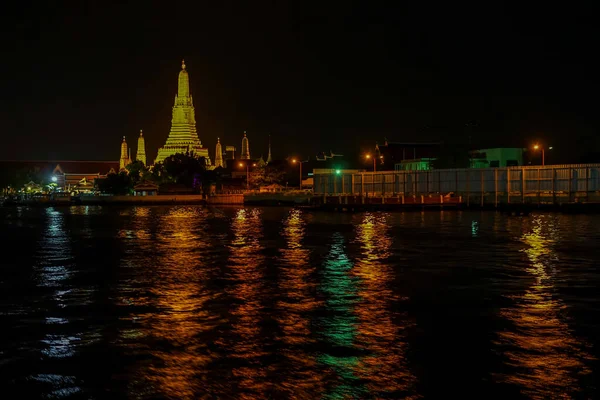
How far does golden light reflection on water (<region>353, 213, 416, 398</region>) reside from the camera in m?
9.51

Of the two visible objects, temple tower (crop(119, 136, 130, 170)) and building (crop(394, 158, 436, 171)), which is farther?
temple tower (crop(119, 136, 130, 170))

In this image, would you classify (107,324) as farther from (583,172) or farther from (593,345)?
(583,172)

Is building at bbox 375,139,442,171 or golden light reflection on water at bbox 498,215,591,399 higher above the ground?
building at bbox 375,139,442,171

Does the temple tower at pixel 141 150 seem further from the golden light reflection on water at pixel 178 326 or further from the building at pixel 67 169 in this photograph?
the golden light reflection on water at pixel 178 326

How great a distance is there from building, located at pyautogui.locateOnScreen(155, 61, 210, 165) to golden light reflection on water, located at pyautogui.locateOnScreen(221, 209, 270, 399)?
430 ft

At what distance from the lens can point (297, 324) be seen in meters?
12.9

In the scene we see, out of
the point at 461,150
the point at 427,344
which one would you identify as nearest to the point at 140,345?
the point at 427,344

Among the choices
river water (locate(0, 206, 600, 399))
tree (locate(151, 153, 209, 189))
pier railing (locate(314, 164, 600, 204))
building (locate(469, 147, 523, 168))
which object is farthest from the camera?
tree (locate(151, 153, 209, 189))

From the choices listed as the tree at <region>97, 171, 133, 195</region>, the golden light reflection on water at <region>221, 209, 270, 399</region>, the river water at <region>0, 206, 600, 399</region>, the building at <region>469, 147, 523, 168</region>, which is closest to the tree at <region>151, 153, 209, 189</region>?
the tree at <region>97, 171, 133, 195</region>

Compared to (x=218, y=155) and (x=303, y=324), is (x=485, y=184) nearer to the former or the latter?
(x=303, y=324)

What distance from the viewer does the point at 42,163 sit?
7141 inches

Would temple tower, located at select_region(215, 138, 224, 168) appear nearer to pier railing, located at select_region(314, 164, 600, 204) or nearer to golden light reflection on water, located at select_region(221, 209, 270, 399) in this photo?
pier railing, located at select_region(314, 164, 600, 204)

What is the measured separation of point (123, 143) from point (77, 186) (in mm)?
17400

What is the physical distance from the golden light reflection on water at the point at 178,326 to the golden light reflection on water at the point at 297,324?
1.22 metres
